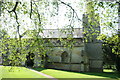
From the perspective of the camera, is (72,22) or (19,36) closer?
(19,36)

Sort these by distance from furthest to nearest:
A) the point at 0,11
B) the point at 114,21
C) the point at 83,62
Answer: the point at 83,62, the point at 114,21, the point at 0,11

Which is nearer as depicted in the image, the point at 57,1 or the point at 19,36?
the point at 19,36

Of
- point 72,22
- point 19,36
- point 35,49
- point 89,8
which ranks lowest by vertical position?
point 35,49

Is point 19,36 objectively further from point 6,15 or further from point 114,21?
→ point 114,21

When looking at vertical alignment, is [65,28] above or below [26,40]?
above

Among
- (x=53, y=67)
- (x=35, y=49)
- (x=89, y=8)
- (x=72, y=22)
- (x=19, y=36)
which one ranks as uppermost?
(x=89, y=8)

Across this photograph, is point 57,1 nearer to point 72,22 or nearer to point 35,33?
point 72,22

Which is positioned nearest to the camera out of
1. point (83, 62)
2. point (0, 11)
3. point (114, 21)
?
point (0, 11)

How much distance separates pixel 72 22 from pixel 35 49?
222cm

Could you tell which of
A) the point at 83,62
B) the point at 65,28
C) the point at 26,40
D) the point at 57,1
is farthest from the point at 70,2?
the point at 83,62

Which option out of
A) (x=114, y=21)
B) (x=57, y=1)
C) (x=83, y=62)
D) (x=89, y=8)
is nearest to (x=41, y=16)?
(x=57, y=1)

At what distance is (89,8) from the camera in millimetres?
8055

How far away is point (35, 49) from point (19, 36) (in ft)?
3.08

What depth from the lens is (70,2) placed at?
8352 mm
